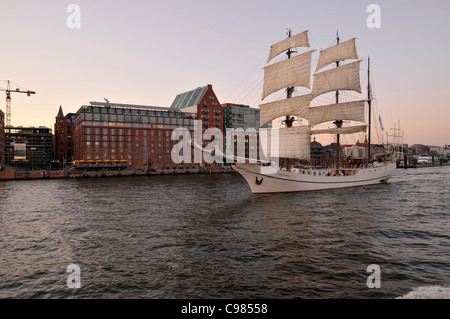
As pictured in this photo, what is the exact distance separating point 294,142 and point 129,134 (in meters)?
87.1

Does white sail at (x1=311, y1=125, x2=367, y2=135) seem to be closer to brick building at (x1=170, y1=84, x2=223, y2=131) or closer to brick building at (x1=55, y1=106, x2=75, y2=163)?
brick building at (x1=170, y1=84, x2=223, y2=131)

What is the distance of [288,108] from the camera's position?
64.8m

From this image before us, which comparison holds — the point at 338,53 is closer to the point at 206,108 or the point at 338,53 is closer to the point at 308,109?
the point at 308,109

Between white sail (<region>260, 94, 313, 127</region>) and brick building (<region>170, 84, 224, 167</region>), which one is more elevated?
brick building (<region>170, 84, 224, 167</region>)

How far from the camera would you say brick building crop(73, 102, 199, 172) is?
398 feet

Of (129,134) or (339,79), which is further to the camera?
(129,134)

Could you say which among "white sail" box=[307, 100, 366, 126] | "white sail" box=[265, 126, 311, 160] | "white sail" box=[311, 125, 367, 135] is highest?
"white sail" box=[307, 100, 366, 126]

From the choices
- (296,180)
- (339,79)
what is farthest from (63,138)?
(296,180)

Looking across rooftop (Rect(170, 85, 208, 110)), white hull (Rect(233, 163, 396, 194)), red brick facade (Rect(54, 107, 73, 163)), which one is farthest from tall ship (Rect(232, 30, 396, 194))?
red brick facade (Rect(54, 107, 73, 163))

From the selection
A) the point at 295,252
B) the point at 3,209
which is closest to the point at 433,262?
the point at 295,252

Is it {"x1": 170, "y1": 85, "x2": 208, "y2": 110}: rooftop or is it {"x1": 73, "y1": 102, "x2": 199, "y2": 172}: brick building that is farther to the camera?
{"x1": 170, "y1": 85, "x2": 208, "y2": 110}: rooftop

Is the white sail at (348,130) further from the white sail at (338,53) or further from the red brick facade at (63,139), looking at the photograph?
the red brick facade at (63,139)

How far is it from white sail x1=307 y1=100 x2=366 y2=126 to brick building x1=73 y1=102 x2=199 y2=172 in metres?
78.4
